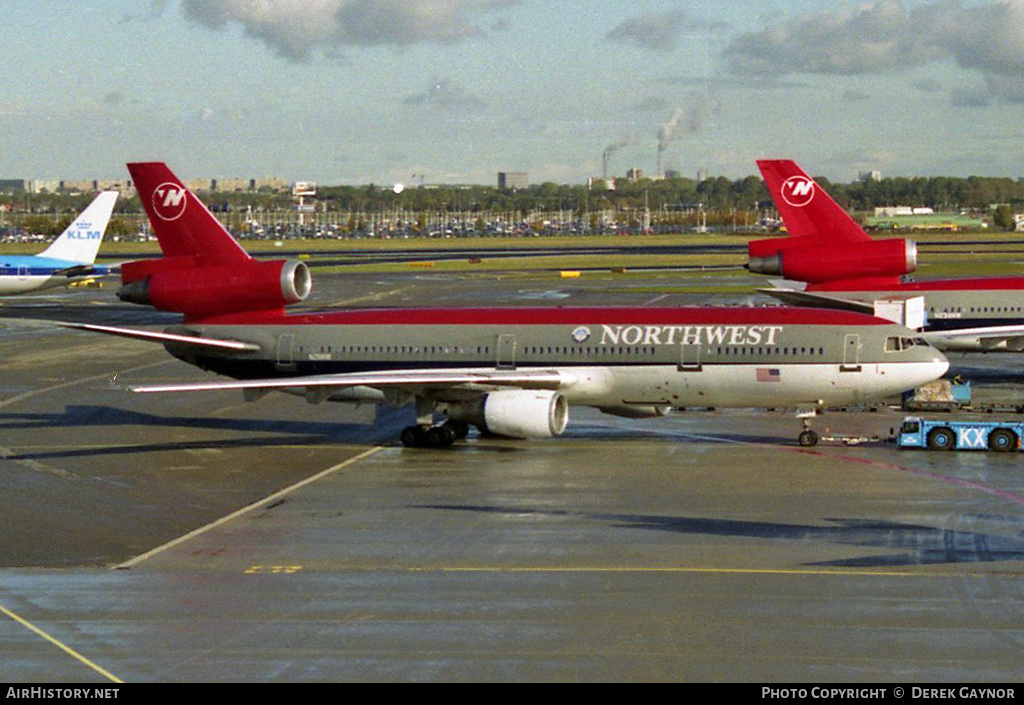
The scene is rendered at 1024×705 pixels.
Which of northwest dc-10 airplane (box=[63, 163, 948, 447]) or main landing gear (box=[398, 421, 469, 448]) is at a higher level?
northwest dc-10 airplane (box=[63, 163, 948, 447])

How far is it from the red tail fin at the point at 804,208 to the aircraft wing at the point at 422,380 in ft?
72.6

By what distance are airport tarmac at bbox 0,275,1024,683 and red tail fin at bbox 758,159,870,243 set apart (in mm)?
12765

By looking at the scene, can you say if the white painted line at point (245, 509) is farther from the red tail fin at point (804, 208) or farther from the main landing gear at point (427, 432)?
the red tail fin at point (804, 208)

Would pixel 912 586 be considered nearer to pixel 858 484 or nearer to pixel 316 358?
pixel 858 484

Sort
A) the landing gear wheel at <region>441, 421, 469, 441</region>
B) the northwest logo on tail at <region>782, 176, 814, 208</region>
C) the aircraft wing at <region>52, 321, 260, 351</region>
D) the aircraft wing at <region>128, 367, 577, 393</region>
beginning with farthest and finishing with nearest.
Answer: the northwest logo on tail at <region>782, 176, 814, 208</region> < the landing gear wheel at <region>441, 421, 469, 441</region> < the aircraft wing at <region>52, 321, 260, 351</region> < the aircraft wing at <region>128, 367, 577, 393</region>

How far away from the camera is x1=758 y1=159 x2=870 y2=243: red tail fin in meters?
65.1

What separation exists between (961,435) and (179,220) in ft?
90.7

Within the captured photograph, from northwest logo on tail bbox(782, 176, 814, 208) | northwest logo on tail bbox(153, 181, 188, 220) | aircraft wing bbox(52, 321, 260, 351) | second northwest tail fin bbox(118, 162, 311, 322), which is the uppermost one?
northwest logo on tail bbox(782, 176, 814, 208)

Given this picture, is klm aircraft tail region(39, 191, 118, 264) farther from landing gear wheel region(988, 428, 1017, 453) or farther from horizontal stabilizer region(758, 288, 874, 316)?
landing gear wheel region(988, 428, 1017, 453)

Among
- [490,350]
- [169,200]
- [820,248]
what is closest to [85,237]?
[169,200]

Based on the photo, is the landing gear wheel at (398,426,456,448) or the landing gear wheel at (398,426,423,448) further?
the landing gear wheel at (398,426,423,448)

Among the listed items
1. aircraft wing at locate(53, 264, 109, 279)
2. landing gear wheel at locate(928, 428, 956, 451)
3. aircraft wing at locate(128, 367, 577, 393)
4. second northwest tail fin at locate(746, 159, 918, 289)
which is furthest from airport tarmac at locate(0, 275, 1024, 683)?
aircraft wing at locate(53, 264, 109, 279)

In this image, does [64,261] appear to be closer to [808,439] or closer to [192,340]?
[192,340]

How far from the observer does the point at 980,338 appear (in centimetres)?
6359
